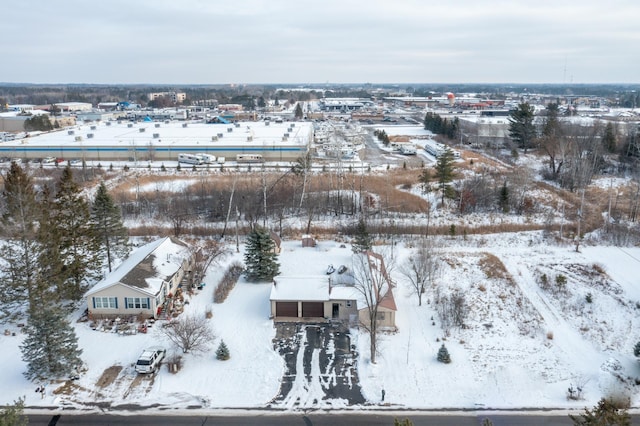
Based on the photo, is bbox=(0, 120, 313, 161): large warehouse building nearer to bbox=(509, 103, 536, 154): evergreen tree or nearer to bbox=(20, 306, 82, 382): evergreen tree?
bbox=(509, 103, 536, 154): evergreen tree

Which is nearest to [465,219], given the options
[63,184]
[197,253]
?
[197,253]

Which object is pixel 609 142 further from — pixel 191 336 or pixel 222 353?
pixel 191 336

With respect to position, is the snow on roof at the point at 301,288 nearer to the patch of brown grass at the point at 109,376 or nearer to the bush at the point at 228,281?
the bush at the point at 228,281

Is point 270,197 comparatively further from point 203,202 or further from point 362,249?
point 362,249

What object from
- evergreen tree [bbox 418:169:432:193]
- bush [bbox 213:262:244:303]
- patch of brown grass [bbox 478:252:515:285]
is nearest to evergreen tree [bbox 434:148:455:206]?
evergreen tree [bbox 418:169:432:193]

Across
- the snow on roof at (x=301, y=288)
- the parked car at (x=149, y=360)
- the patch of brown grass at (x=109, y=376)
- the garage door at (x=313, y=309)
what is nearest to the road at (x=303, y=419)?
the patch of brown grass at (x=109, y=376)

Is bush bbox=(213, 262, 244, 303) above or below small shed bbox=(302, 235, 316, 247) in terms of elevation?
below
